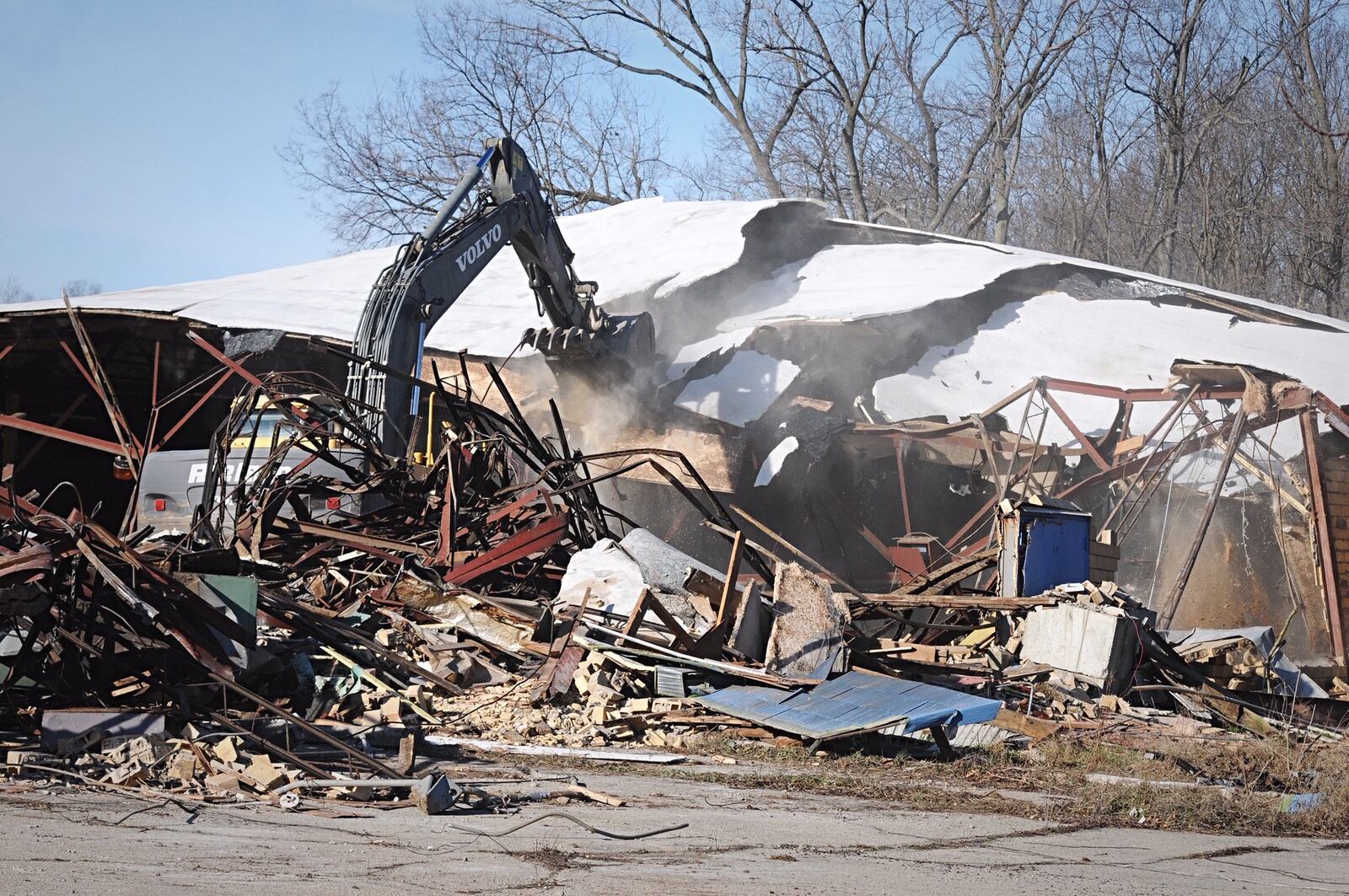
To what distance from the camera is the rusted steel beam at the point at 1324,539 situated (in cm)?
1177

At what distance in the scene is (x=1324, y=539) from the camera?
39.0 ft

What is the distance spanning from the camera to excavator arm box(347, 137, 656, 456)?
10.5 m

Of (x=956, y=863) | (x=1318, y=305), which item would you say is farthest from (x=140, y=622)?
(x=1318, y=305)

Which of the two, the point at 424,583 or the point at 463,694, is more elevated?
the point at 424,583

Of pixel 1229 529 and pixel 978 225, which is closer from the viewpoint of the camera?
pixel 1229 529

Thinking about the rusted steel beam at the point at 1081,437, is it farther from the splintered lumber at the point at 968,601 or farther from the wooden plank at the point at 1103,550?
the splintered lumber at the point at 968,601

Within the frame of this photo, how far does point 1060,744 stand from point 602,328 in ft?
31.6

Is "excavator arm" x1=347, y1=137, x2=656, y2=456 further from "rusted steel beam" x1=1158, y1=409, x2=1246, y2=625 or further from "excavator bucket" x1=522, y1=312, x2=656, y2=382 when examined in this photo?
"rusted steel beam" x1=1158, y1=409, x2=1246, y2=625

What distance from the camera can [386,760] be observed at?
5.68 m

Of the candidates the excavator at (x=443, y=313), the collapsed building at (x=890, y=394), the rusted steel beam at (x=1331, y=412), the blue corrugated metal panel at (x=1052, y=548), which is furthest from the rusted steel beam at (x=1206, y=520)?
the excavator at (x=443, y=313)

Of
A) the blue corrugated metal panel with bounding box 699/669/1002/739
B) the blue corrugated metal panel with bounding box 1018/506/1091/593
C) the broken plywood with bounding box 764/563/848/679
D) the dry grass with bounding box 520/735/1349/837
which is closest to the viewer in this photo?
the dry grass with bounding box 520/735/1349/837

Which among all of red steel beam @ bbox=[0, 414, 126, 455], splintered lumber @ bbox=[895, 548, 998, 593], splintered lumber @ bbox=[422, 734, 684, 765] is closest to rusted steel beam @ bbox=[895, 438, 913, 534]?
splintered lumber @ bbox=[895, 548, 998, 593]

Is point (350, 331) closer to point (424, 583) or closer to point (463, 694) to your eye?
point (424, 583)

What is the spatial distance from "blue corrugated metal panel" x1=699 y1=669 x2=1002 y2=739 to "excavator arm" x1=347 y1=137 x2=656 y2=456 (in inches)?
182
